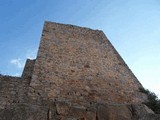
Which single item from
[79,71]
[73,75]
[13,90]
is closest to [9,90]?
[13,90]

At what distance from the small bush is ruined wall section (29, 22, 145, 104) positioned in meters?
0.34

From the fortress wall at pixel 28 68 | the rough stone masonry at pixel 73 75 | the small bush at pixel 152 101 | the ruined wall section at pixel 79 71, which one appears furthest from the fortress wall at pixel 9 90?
the small bush at pixel 152 101

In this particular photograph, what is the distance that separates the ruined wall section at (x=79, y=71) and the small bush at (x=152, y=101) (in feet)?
1.13

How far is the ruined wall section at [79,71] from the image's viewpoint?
8297 mm

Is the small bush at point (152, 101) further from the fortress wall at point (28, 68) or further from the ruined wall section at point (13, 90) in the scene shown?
the fortress wall at point (28, 68)

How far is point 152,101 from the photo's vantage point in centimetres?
910

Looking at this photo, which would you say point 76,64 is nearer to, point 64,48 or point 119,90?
point 64,48

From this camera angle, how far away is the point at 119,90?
9.29 m

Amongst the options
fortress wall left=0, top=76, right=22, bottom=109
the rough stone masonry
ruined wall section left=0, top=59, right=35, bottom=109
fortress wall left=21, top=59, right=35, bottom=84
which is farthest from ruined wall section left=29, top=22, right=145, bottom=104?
fortress wall left=21, top=59, right=35, bottom=84

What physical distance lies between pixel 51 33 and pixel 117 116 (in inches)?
363

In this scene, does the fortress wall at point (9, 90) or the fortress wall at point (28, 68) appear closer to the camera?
the fortress wall at point (9, 90)

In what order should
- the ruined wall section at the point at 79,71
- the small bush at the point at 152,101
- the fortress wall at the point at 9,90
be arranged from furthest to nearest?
the small bush at the point at 152,101
the ruined wall section at the point at 79,71
the fortress wall at the point at 9,90

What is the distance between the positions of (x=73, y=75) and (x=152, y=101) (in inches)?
136

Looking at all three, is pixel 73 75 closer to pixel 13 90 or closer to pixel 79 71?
pixel 79 71
